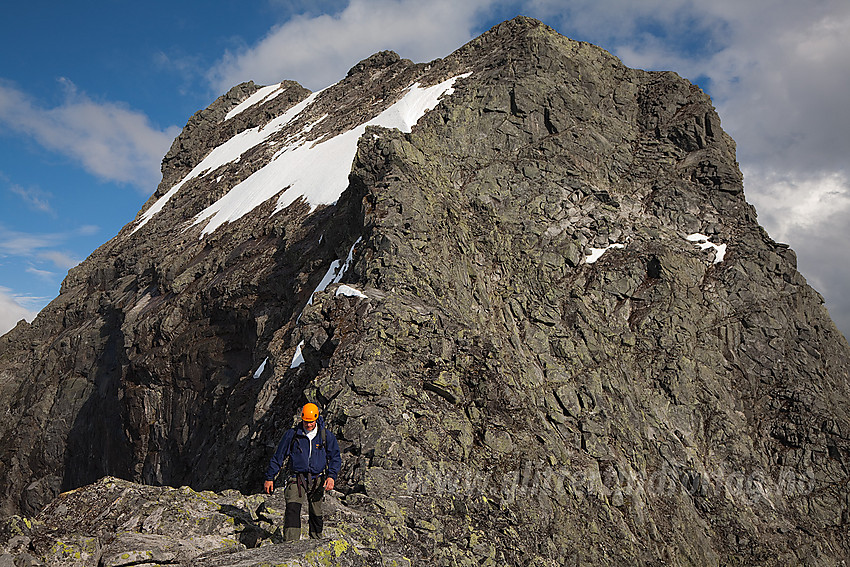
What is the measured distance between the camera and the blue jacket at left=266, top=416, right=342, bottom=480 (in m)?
8.65

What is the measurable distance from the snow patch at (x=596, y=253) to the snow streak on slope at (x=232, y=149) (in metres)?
38.9

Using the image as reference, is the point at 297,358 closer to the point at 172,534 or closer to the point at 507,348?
the point at 507,348

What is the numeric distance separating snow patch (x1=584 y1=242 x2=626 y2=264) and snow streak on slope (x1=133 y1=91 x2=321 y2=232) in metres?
38.9

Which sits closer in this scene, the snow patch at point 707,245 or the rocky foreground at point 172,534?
the rocky foreground at point 172,534

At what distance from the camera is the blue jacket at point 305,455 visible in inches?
340

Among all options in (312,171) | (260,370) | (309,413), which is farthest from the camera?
(312,171)

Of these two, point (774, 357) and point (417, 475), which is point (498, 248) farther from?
point (417, 475)

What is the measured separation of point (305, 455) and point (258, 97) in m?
76.3

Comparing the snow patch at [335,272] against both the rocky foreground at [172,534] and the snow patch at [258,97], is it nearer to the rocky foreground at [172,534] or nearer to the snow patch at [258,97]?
the rocky foreground at [172,534]

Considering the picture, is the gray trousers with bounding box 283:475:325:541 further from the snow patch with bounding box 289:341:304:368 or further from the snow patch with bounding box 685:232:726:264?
the snow patch with bounding box 685:232:726:264

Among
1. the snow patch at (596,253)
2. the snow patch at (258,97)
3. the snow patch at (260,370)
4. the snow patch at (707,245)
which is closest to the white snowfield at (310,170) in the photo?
the snow patch at (260,370)

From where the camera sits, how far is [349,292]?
18578mm

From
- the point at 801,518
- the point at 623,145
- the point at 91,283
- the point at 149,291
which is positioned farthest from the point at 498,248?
the point at 91,283

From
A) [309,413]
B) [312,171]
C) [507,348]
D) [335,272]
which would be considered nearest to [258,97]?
[312,171]
